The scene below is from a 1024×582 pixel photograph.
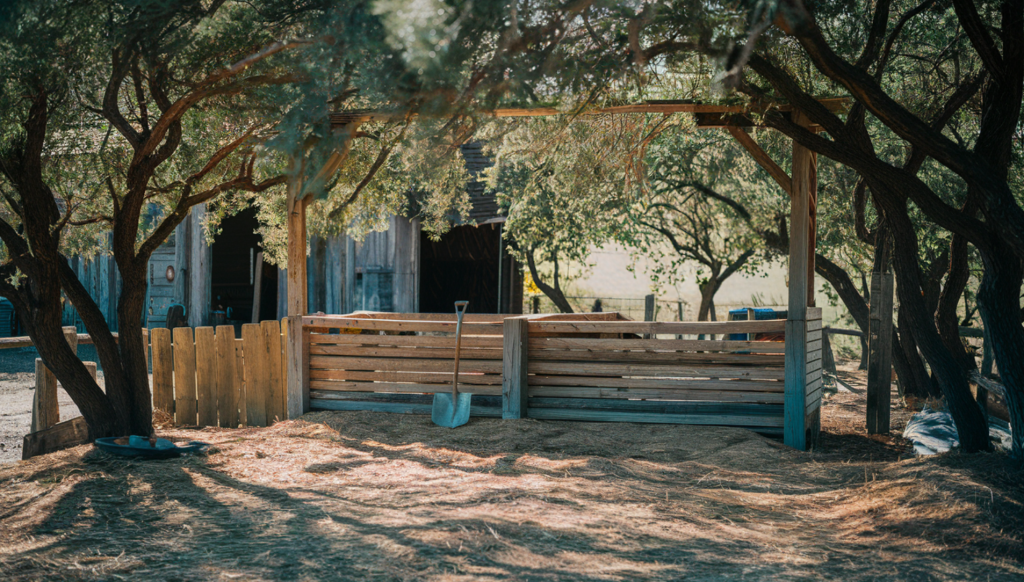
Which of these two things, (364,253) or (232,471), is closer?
(232,471)

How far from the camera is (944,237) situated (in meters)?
10.8

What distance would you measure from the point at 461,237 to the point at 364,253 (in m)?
3.98

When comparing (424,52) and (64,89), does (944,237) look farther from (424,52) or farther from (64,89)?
(64,89)

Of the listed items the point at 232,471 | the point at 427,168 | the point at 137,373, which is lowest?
the point at 232,471

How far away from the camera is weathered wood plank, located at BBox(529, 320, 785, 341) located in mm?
6938

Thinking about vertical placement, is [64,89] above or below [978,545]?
above

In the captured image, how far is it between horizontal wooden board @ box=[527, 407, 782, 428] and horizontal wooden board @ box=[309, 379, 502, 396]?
0.50 metres

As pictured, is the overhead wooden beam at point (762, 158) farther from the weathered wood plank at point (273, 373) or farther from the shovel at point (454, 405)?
the weathered wood plank at point (273, 373)

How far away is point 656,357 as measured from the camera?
7.36m

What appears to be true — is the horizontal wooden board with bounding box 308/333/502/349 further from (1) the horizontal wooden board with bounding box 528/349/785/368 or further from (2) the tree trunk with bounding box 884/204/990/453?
(2) the tree trunk with bounding box 884/204/990/453

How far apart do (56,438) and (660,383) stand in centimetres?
509

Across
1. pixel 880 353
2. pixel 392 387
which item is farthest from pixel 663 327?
pixel 392 387

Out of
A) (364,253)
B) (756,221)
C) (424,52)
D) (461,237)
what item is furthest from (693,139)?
(424,52)

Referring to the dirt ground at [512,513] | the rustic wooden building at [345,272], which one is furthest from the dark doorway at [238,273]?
the dirt ground at [512,513]
